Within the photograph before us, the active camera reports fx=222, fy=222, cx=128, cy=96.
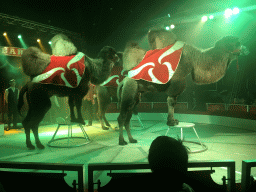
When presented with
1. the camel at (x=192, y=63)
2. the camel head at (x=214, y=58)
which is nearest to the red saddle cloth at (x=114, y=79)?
the camel at (x=192, y=63)

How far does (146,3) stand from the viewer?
8383 mm

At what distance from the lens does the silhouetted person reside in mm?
936

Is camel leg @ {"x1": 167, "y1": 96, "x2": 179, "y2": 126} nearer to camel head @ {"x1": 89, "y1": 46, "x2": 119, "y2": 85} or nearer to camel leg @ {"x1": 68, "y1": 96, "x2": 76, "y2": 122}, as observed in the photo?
camel head @ {"x1": 89, "y1": 46, "x2": 119, "y2": 85}

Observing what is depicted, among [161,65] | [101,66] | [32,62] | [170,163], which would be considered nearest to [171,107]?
[161,65]

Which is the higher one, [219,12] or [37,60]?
[219,12]

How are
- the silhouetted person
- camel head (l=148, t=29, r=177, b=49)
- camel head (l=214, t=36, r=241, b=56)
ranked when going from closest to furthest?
the silhouetted person
camel head (l=214, t=36, r=241, b=56)
camel head (l=148, t=29, r=177, b=49)

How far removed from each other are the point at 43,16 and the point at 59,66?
5.92 m

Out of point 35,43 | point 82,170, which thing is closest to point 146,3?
point 35,43

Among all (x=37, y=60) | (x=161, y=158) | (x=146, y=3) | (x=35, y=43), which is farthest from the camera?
(x=35, y=43)

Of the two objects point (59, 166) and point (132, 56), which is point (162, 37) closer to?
point (132, 56)

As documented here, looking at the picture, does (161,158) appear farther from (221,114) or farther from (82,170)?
(221,114)

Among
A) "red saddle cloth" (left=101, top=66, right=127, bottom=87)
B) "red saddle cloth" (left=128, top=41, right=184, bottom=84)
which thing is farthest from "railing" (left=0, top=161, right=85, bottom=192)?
"red saddle cloth" (left=101, top=66, right=127, bottom=87)

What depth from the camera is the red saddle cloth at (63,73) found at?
3.78 metres

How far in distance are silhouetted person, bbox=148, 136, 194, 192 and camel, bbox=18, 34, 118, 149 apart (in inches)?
120
